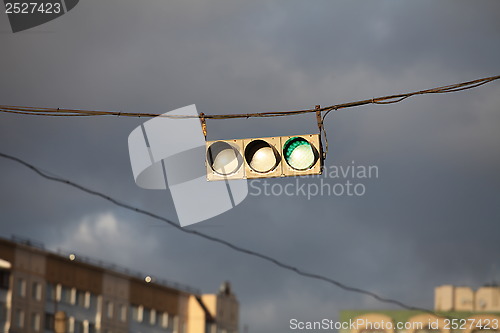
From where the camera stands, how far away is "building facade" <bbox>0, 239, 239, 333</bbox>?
252ft

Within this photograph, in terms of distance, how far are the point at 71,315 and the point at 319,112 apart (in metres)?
71.4

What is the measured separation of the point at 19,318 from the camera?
7681 centimetres

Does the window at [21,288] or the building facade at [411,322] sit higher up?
the window at [21,288]

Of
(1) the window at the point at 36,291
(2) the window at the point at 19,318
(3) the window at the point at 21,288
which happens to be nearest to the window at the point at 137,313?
(1) the window at the point at 36,291

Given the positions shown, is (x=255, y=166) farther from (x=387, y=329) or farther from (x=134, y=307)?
(x=134, y=307)

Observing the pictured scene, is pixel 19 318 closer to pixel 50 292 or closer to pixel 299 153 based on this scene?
pixel 50 292

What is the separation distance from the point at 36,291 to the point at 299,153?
69223 millimetres

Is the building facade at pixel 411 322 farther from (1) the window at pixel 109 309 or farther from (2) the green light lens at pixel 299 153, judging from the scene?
(2) the green light lens at pixel 299 153

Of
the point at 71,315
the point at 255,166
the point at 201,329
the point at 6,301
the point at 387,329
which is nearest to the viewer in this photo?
the point at 255,166

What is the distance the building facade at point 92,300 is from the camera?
76938 mm

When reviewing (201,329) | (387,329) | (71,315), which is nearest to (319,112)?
(387,329)

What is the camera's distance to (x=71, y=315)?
8231 cm

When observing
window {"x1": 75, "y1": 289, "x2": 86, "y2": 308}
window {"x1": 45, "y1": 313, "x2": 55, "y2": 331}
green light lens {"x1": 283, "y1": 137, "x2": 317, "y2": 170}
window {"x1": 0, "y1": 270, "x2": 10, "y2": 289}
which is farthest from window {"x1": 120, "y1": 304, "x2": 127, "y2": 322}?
green light lens {"x1": 283, "y1": 137, "x2": 317, "y2": 170}

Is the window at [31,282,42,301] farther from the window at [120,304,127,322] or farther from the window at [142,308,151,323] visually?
the window at [142,308,151,323]
